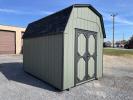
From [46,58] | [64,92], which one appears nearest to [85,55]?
[46,58]

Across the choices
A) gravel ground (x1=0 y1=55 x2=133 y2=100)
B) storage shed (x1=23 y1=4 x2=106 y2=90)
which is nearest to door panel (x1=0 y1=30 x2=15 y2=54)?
storage shed (x1=23 y1=4 x2=106 y2=90)

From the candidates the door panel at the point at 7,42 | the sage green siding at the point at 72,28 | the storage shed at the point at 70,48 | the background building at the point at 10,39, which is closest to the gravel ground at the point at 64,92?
the storage shed at the point at 70,48

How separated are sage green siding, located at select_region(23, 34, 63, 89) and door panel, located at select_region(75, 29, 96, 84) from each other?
2.72 ft

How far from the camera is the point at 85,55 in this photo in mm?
7406

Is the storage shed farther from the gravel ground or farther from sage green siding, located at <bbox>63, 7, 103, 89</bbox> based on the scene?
the gravel ground

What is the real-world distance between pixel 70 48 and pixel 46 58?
144cm

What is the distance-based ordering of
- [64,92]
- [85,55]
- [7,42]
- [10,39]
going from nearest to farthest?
[64,92] < [85,55] < [7,42] < [10,39]

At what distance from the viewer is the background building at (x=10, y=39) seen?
23.2 m

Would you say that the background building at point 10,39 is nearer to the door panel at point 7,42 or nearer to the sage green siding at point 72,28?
the door panel at point 7,42

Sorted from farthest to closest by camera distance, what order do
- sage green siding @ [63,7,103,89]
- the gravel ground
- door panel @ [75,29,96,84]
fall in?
1. door panel @ [75,29,96,84]
2. sage green siding @ [63,7,103,89]
3. the gravel ground

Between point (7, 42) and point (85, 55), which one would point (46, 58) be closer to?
point (85, 55)

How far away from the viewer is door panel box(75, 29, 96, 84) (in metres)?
6.96

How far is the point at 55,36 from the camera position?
666cm

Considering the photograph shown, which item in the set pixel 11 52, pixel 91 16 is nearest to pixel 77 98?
pixel 91 16
